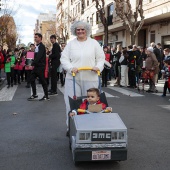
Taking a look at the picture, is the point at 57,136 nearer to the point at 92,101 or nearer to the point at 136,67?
the point at 92,101

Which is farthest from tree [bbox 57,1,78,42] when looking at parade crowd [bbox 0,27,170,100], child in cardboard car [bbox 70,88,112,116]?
child in cardboard car [bbox 70,88,112,116]

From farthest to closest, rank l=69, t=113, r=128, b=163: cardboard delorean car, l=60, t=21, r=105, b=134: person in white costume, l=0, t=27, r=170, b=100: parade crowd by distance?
l=0, t=27, r=170, b=100: parade crowd → l=60, t=21, r=105, b=134: person in white costume → l=69, t=113, r=128, b=163: cardboard delorean car

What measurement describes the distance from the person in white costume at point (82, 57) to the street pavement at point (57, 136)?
1047mm

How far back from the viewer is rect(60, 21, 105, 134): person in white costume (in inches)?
217

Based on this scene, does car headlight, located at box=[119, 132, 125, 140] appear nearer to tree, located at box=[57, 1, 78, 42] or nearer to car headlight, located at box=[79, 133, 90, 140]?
car headlight, located at box=[79, 133, 90, 140]

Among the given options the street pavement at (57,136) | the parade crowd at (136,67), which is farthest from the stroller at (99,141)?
the parade crowd at (136,67)

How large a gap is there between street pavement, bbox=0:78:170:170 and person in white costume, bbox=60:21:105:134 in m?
1.05

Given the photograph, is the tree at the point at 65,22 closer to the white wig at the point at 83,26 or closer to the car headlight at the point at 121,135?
the white wig at the point at 83,26

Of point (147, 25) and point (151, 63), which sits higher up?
point (147, 25)

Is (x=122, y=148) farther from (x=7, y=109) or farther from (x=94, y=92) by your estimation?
(x=7, y=109)

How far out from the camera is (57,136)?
608cm

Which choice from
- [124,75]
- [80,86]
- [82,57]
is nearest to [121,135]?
[80,86]

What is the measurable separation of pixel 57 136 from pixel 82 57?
158 cm

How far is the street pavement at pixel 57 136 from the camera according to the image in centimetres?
454
